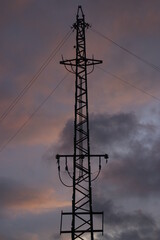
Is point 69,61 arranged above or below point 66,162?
above

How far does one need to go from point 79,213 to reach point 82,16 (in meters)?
17.8

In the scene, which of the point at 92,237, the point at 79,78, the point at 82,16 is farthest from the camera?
the point at 82,16

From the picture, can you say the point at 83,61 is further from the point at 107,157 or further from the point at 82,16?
the point at 107,157

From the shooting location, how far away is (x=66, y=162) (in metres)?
35.5

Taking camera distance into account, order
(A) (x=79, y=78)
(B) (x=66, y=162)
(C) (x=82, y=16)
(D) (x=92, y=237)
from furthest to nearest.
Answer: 1. (C) (x=82, y=16)
2. (A) (x=79, y=78)
3. (B) (x=66, y=162)
4. (D) (x=92, y=237)

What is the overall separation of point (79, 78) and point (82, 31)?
4803 millimetres

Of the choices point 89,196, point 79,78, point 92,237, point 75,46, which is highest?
point 75,46

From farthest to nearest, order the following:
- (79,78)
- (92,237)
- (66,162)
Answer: (79,78)
(66,162)
(92,237)

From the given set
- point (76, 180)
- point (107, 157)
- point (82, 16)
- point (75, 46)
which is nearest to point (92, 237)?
point (76, 180)

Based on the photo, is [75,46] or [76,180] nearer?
[76,180]

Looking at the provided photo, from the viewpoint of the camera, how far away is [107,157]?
36438mm

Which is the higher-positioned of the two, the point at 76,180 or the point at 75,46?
the point at 75,46

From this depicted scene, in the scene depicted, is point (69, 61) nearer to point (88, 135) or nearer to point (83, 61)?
point (83, 61)

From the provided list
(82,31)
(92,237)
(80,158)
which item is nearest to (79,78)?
(82,31)
